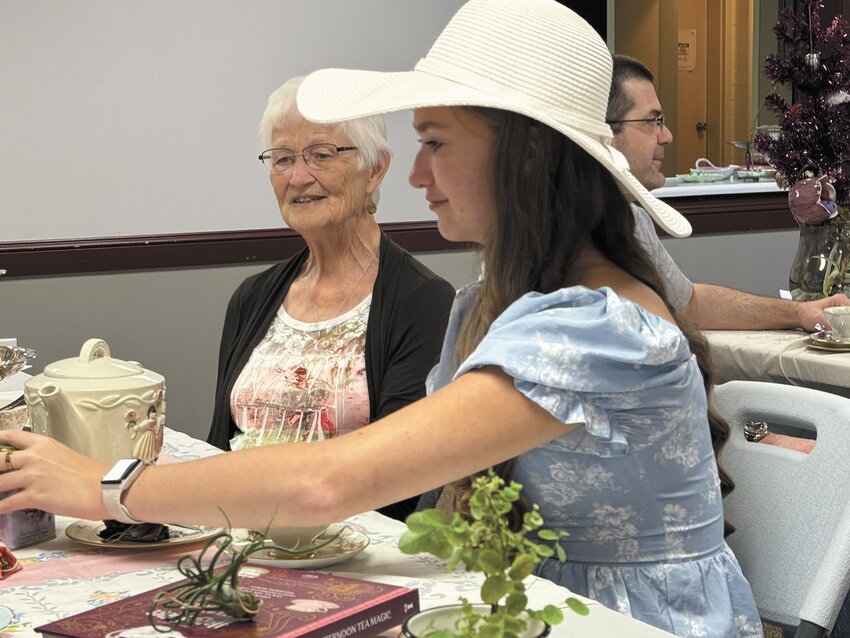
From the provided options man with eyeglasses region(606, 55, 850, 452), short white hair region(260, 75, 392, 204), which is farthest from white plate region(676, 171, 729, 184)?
short white hair region(260, 75, 392, 204)

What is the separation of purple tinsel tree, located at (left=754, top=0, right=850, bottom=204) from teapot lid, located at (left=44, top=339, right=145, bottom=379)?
6.95 ft

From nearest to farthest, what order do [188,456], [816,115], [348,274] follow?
[188,456] < [348,274] < [816,115]

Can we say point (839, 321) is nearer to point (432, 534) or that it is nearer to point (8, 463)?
point (8, 463)

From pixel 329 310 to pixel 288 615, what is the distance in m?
1.30

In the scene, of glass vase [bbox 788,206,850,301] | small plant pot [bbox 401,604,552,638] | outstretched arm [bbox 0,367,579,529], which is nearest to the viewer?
small plant pot [bbox 401,604,552,638]

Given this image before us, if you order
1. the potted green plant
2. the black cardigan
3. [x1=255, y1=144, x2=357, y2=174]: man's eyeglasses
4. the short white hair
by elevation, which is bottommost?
the black cardigan

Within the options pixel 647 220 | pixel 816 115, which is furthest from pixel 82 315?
pixel 816 115

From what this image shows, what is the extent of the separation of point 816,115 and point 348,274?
4.64 feet

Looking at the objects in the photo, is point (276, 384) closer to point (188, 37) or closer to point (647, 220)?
point (647, 220)

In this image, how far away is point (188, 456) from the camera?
1782 millimetres

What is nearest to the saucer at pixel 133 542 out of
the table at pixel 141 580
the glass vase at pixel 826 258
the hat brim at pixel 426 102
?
the table at pixel 141 580

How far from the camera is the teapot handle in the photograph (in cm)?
140

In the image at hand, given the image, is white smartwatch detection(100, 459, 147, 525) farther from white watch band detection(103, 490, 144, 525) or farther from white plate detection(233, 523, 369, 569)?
white plate detection(233, 523, 369, 569)

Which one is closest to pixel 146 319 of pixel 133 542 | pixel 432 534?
pixel 133 542
